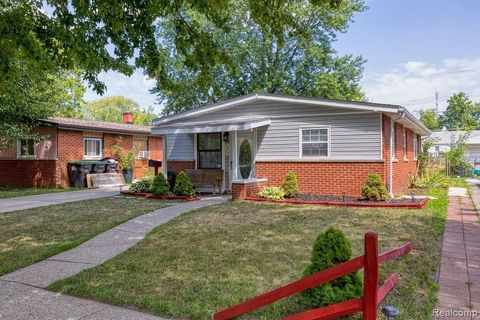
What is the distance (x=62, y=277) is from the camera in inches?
186

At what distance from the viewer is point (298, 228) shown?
716 centimetres

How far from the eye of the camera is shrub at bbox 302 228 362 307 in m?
3.41

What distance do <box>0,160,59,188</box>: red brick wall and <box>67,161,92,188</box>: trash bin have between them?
69 cm

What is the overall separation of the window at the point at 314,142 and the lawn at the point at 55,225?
5117mm

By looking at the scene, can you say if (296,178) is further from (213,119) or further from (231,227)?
(231,227)

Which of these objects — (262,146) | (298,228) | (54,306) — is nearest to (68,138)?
(262,146)

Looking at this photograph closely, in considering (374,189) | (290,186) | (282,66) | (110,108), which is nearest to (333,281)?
(374,189)

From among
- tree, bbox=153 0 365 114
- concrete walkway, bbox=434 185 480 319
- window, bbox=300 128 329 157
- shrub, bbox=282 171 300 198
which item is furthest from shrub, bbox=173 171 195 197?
tree, bbox=153 0 365 114

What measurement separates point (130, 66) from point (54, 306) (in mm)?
3726

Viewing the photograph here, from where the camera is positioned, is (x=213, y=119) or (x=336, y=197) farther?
(x=213, y=119)

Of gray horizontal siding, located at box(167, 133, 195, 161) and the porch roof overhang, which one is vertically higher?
the porch roof overhang

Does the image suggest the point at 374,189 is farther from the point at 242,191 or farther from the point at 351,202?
the point at 242,191

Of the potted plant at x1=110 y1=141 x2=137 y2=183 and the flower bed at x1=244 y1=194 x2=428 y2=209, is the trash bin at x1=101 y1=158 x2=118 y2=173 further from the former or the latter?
the flower bed at x1=244 y1=194 x2=428 y2=209

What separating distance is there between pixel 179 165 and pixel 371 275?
13017 millimetres
